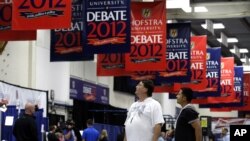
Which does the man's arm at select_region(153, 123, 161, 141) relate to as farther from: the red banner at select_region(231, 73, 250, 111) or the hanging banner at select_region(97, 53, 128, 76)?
the red banner at select_region(231, 73, 250, 111)

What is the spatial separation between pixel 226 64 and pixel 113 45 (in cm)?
1459

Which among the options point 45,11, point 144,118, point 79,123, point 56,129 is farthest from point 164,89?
point 144,118

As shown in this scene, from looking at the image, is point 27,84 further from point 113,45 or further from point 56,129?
point 113,45

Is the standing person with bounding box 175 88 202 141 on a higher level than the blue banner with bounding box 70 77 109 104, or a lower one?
lower

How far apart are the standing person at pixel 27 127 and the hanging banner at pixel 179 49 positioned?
9.49 m

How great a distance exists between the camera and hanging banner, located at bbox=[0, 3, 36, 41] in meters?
13.6

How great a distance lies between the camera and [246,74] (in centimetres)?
3616

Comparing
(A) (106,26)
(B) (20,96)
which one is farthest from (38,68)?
(A) (106,26)

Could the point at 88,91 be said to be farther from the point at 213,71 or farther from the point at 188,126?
the point at 188,126

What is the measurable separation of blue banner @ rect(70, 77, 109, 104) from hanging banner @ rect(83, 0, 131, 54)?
8473mm

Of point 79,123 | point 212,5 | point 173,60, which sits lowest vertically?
point 79,123

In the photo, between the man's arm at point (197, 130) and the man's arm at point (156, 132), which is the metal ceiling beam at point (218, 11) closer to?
the man's arm at point (197, 130)

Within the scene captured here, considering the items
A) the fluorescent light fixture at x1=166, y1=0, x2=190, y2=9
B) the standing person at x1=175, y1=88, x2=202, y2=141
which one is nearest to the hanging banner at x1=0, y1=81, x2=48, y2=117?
the fluorescent light fixture at x1=166, y1=0, x2=190, y2=9

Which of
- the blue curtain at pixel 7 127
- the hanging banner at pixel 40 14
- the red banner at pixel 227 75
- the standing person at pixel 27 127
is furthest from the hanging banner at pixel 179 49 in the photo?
the standing person at pixel 27 127
